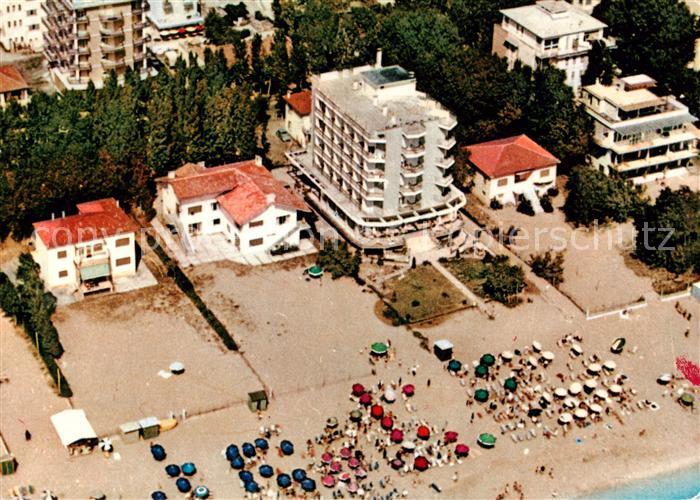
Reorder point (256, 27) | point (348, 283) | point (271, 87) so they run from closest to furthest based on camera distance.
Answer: point (348, 283) < point (271, 87) < point (256, 27)

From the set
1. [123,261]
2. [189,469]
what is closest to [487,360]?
[189,469]

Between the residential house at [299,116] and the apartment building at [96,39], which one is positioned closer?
the residential house at [299,116]

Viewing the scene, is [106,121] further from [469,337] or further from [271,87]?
[469,337]

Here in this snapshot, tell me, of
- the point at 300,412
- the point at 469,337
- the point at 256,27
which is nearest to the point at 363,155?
the point at 469,337

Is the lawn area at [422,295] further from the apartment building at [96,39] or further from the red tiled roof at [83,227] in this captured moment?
the apartment building at [96,39]

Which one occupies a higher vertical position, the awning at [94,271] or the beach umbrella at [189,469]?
the awning at [94,271]

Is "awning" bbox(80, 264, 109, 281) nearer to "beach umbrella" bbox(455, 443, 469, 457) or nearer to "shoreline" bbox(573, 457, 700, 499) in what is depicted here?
"beach umbrella" bbox(455, 443, 469, 457)

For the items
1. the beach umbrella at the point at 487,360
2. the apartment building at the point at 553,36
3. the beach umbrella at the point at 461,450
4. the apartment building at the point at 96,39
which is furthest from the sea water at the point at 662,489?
the apartment building at the point at 96,39

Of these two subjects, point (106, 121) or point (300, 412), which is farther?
point (106, 121)
